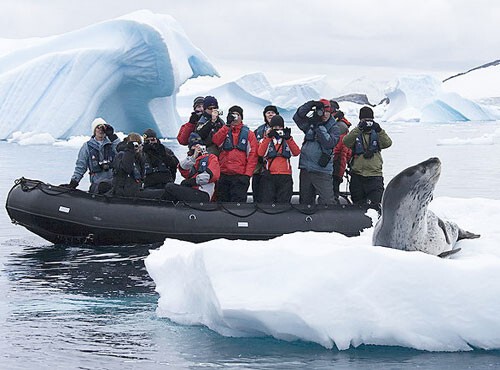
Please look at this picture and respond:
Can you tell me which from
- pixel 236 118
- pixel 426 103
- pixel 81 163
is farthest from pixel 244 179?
pixel 426 103

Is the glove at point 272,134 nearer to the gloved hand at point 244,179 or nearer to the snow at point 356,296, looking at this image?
the gloved hand at point 244,179

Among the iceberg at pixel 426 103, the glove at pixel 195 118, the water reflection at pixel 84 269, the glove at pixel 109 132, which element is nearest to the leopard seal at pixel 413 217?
the water reflection at pixel 84 269

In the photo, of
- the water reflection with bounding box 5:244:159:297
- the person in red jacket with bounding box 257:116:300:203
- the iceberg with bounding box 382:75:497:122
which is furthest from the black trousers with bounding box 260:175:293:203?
the iceberg with bounding box 382:75:497:122

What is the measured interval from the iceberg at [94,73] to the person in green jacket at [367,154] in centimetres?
1564

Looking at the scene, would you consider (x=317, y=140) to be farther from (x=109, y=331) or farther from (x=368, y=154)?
(x=109, y=331)

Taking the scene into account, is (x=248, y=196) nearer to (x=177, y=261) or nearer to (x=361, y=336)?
(x=177, y=261)

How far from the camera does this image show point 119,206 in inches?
342

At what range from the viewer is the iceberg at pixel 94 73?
79.8 feet

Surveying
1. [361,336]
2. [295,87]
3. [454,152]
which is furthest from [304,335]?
[295,87]

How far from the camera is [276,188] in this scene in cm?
870

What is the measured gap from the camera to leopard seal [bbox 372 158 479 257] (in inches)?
214

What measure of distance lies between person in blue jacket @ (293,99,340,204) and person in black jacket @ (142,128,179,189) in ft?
4.17

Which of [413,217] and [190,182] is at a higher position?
[190,182]

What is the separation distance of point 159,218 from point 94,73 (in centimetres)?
1660
